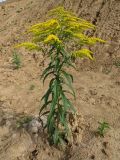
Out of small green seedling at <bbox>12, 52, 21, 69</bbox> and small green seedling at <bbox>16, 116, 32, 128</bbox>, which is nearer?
small green seedling at <bbox>16, 116, 32, 128</bbox>

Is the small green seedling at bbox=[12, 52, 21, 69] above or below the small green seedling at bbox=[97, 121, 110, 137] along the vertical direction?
below

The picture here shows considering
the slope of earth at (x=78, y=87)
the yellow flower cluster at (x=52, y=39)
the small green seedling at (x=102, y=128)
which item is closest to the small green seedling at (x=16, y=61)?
the slope of earth at (x=78, y=87)

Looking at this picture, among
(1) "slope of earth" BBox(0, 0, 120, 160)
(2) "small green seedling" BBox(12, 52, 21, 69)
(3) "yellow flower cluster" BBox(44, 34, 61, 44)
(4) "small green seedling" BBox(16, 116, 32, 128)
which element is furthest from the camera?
(2) "small green seedling" BBox(12, 52, 21, 69)

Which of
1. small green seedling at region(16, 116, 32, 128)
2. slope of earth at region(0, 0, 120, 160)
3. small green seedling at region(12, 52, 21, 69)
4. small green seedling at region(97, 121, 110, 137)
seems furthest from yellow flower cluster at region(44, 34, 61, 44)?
small green seedling at region(12, 52, 21, 69)

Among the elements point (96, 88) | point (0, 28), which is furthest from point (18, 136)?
point (0, 28)

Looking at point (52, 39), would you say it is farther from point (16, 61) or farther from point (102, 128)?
point (16, 61)

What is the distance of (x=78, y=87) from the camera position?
11164 mm

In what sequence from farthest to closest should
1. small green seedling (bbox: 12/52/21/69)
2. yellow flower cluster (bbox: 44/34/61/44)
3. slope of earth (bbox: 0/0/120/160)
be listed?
small green seedling (bbox: 12/52/21/69) → slope of earth (bbox: 0/0/120/160) → yellow flower cluster (bbox: 44/34/61/44)

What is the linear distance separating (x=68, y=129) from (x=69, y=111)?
1.18 metres

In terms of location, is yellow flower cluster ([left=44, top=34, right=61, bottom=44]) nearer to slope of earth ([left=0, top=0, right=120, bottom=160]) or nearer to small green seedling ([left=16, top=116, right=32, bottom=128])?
slope of earth ([left=0, top=0, right=120, bottom=160])

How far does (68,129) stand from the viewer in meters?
7.97

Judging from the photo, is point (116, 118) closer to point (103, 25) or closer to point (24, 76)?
point (24, 76)

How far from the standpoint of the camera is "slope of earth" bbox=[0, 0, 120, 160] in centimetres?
835

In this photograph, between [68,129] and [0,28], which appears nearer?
[68,129]
